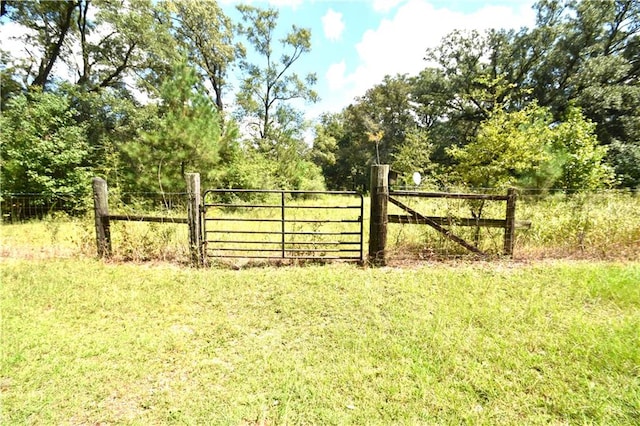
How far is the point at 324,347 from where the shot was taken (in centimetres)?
254

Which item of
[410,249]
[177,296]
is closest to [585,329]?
[410,249]

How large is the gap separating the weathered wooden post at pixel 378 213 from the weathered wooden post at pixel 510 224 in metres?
2.03

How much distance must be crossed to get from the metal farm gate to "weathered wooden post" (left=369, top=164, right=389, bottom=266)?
8.4 inches

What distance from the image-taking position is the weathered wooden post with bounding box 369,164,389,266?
Result: 14.6 feet

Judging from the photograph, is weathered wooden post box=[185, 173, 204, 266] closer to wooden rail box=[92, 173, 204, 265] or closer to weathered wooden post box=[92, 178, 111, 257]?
wooden rail box=[92, 173, 204, 265]

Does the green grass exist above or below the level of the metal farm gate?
below

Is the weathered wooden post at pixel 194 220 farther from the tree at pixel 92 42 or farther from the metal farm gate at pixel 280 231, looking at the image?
the tree at pixel 92 42

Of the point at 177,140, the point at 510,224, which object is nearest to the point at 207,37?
the point at 177,140

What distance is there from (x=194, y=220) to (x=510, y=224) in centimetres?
531

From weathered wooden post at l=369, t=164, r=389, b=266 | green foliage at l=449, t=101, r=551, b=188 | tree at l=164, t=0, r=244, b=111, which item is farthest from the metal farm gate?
tree at l=164, t=0, r=244, b=111

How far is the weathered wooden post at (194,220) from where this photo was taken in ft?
14.9

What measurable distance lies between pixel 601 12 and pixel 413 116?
14381 mm

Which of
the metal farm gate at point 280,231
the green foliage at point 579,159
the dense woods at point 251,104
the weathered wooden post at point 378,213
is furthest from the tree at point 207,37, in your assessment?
the green foliage at point 579,159

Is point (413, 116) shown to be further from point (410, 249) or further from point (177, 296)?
point (177, 296)
